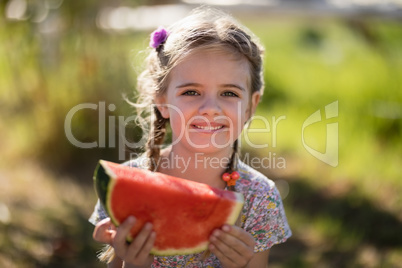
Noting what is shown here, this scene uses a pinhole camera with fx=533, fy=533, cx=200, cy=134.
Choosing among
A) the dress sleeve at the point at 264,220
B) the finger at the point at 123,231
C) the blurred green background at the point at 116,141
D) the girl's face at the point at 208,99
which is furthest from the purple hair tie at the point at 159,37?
the blurred green background at the point at 116,141

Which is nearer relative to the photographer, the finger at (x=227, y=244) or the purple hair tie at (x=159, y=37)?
the finger at (x=227, y=244)

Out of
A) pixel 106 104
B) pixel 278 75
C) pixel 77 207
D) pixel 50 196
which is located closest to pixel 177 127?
pixel 77 207

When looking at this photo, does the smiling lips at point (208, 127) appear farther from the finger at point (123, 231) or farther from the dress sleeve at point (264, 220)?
the finger at point (123, 231)

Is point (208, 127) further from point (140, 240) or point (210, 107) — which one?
point (140, 240)

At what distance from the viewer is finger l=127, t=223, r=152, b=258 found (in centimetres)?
201

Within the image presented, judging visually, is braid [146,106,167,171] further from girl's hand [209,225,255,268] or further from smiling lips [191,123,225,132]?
girl's hand [209,225,255,268]

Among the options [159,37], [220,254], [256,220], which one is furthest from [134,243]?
[159,37]

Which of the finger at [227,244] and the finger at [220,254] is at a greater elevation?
the finger at [227,244]

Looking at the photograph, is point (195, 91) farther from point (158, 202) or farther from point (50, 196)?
point (50, 196)

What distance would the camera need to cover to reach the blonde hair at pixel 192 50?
96.3 inches

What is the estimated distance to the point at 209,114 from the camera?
2.34m

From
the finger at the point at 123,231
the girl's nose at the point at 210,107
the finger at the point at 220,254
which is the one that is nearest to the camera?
the finger at the point at 123,231

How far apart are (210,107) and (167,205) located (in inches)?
19.6

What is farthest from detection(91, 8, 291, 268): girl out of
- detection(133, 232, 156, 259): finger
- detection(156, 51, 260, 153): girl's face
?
detection(133, 232, 156, 259): finger
